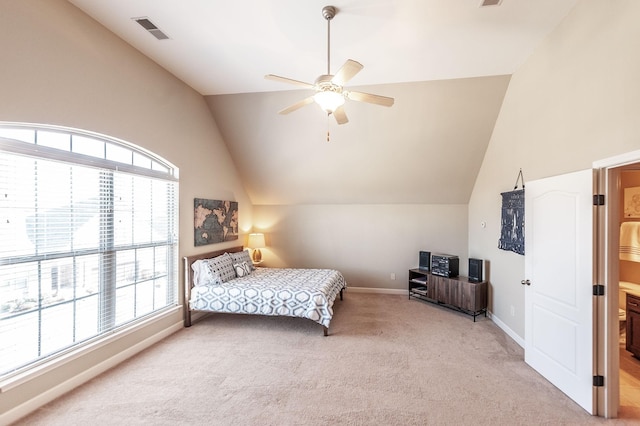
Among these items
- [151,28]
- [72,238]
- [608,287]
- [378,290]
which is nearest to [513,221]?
[608,287]

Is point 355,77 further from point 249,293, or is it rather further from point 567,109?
point 249,293

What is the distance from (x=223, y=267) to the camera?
4438 mm

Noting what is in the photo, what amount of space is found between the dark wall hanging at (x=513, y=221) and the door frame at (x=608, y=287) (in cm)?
108

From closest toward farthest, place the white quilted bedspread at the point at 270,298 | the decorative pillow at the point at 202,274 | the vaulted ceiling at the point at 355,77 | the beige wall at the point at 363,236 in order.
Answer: the vaulted ceiling at the point at 355,77
the white quilted bedspread at the point at 270,298
the decorative pillow at the point at 202,274
the beige wall at the point at 363,236

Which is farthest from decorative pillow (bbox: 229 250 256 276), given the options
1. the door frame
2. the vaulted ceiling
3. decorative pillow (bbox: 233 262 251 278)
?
the door frame

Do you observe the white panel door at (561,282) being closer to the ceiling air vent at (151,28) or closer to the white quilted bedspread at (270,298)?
the white quilted bedspread at (270,298)

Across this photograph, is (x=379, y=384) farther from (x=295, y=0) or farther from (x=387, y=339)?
(x=295, y=0)

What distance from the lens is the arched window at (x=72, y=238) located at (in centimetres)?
225

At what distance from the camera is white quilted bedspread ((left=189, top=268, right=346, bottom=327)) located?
379cm

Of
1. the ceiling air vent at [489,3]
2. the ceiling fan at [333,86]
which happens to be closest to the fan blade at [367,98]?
the ceiling fan at [333,86]

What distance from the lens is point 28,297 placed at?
2.35 metres

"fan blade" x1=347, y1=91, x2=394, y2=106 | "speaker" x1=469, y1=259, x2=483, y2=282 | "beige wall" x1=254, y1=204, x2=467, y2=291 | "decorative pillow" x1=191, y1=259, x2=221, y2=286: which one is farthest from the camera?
"beige wall" x1=254, y1=204, x2=467, y2=291

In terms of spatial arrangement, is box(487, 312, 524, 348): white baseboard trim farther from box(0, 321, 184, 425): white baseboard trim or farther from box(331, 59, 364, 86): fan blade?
box(0, 321, 184, 425): white baseboard trim

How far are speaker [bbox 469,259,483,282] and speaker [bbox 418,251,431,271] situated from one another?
81 centimetres
